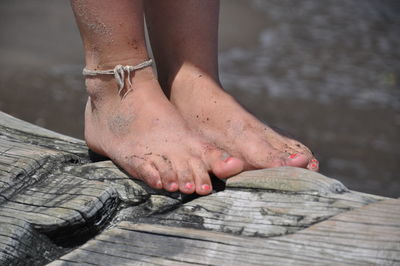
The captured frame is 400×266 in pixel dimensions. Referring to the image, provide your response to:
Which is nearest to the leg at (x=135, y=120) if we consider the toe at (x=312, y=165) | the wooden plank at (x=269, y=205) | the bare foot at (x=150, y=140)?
the bare foot at (x=150, y=140)

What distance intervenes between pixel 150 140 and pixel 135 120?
80 mm

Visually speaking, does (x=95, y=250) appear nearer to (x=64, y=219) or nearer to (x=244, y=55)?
(x=64, y=219)

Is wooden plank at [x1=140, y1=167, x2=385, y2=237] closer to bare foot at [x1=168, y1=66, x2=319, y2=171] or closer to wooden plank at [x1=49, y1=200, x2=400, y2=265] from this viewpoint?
wooden plank at [x1=49, y1=200, x2=400, y2=265]

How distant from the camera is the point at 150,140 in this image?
1750 mm

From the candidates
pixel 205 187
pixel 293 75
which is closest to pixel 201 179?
pixel 205 187

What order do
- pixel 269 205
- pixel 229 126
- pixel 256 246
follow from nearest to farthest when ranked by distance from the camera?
1. pixel 256 246
2. pixel 269 205
3. pixel 229 126

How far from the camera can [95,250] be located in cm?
138

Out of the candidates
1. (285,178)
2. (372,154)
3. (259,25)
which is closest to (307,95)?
(372,154)

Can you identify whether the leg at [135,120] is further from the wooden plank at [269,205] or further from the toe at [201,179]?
the wooden plank at [269,205]

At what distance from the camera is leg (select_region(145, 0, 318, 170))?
1.83 metres

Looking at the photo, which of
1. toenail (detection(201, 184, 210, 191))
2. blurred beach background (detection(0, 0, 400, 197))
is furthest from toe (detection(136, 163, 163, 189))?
blurred beach background (detection(0, 0, 400, 197))

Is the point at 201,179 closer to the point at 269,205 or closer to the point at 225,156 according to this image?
the point at 225,156

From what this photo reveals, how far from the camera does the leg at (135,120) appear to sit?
1.66m

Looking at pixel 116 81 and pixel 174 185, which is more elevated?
pixel 116 81
